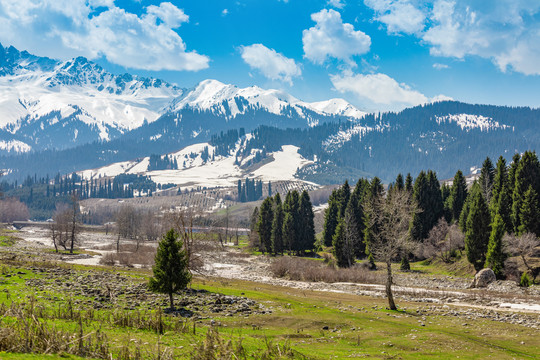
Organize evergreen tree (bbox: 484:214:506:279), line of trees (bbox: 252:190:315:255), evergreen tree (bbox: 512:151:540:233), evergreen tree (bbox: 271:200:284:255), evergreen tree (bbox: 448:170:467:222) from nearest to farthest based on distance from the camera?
evergreen tree (bbox: 484:214:506:279), evergreen tree (bbox: 512:151:540:233), evergreen tree (bbox: 448:170:467:222), line of trees (bbox: 252:190:315:255), evergreen tree (bbox: 271:200:284:255)

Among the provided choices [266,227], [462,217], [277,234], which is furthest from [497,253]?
[266,227]

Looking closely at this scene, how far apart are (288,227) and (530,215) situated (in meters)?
55.9

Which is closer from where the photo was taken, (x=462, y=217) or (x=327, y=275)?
(x=327, y=275)

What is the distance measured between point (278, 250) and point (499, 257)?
61441mm

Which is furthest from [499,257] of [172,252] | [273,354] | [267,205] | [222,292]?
[267,205]

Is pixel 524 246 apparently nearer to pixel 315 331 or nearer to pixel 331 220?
pixel 315 331

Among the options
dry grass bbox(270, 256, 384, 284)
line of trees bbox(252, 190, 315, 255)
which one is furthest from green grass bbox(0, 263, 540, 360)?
line of trees bbox(252, 190, 315, 255)

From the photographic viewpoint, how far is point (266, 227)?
11756 cm

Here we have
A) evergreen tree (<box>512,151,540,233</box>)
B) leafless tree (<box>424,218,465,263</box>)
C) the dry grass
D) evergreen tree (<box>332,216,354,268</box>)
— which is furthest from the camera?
leafless tree (<box>424,218,465,263</box>)

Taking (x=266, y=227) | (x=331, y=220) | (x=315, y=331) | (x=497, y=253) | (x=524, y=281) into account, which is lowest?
(x=524, y=281)

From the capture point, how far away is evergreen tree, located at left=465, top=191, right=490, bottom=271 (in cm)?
6762

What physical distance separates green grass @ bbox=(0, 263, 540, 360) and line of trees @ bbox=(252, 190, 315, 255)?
68.9m

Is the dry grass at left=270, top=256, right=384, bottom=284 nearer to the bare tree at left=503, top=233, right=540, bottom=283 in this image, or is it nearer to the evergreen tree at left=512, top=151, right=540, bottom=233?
the bare tree at left=503, top=233, right=540, bottom=283

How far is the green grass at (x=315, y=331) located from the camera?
68.8 feet
